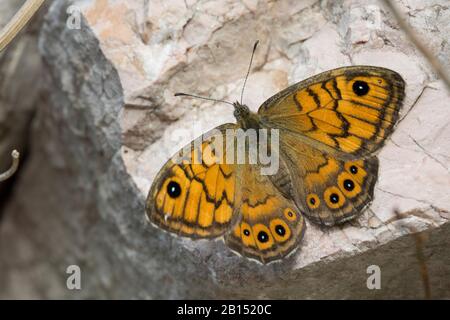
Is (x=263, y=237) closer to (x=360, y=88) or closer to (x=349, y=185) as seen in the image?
(x=349, y=185)

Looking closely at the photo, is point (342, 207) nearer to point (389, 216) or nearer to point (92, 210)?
point (389, 216)

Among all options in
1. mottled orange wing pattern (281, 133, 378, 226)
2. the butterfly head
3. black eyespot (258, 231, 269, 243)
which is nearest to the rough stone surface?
mottled orange wing pattern (281, 133, 378, 226)

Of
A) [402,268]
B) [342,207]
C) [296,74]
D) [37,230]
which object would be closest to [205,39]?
[296,74]

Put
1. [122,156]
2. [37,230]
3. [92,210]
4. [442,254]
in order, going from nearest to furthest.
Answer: [442,254]
[122,156]
[92,210]
[37,230]

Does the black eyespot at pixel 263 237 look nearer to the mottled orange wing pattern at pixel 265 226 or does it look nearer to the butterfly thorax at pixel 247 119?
the mottled orange wing pattern at pixel 265 226

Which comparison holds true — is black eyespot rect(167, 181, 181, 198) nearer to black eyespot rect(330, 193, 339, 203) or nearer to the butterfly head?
the butterfly head

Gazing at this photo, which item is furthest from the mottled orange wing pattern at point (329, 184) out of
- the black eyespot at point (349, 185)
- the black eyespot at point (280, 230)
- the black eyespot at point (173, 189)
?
the black eyespot at point (173, 189)

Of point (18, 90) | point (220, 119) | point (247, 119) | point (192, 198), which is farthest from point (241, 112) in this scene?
point (18, 90)
